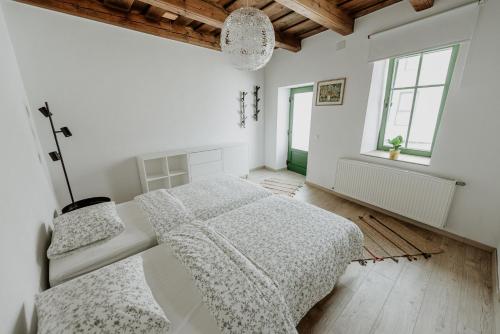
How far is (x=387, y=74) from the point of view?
8.86 ft

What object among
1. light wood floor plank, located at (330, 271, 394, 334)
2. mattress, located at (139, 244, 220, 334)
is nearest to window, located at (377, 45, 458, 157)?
light wood floor plank, located at (330, 271, 394, 334)

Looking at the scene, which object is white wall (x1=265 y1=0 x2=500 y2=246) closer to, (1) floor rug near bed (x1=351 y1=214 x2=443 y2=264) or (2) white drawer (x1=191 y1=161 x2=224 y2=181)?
(1) floor rug near bed (x1=351 y1=214 x2=443 y2=264)

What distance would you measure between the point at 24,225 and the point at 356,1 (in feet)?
11.9

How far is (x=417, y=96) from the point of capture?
248 centimetres

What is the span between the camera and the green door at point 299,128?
405cm

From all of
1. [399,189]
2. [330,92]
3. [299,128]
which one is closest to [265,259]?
[399,189]

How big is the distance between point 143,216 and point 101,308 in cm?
104

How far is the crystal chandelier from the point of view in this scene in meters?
1.34

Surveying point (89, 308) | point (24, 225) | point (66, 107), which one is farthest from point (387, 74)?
point (66, 107)

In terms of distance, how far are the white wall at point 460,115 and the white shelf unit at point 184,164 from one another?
192cm

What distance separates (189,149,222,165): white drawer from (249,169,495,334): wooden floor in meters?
2.63

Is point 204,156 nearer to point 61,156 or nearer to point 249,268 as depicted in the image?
point 61,156

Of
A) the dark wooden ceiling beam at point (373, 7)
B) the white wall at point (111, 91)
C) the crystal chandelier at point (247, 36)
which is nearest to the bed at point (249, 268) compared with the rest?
the crystal chandelier at point (247, 36)

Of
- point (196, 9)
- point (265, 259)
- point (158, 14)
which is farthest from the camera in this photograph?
point (158, 14)
